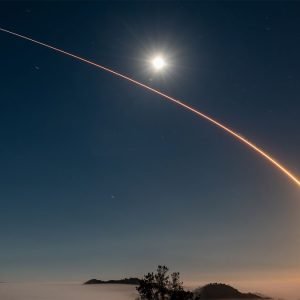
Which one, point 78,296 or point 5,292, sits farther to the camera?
point 78,296

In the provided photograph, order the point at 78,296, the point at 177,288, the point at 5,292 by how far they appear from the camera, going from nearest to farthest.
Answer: the point at 177,288 < the point at 5,292 < the point at 78,296

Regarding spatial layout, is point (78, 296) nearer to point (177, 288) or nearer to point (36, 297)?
point (36, 297)

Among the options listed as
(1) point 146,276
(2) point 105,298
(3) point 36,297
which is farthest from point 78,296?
(1) point 146,276

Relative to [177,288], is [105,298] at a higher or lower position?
higher

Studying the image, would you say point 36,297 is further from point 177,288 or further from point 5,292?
point 177,288

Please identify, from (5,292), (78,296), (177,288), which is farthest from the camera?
(78,296)

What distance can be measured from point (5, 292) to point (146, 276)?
7394cm

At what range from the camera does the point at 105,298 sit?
170 m

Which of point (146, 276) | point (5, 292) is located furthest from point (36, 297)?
point (146, 276)

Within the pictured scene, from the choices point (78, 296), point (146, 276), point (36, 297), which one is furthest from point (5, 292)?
point (146, 276)

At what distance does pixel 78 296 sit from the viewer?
169 meters

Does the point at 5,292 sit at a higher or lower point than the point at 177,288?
higher

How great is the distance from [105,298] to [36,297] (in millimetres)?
32953

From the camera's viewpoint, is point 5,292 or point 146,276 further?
point 5,292
